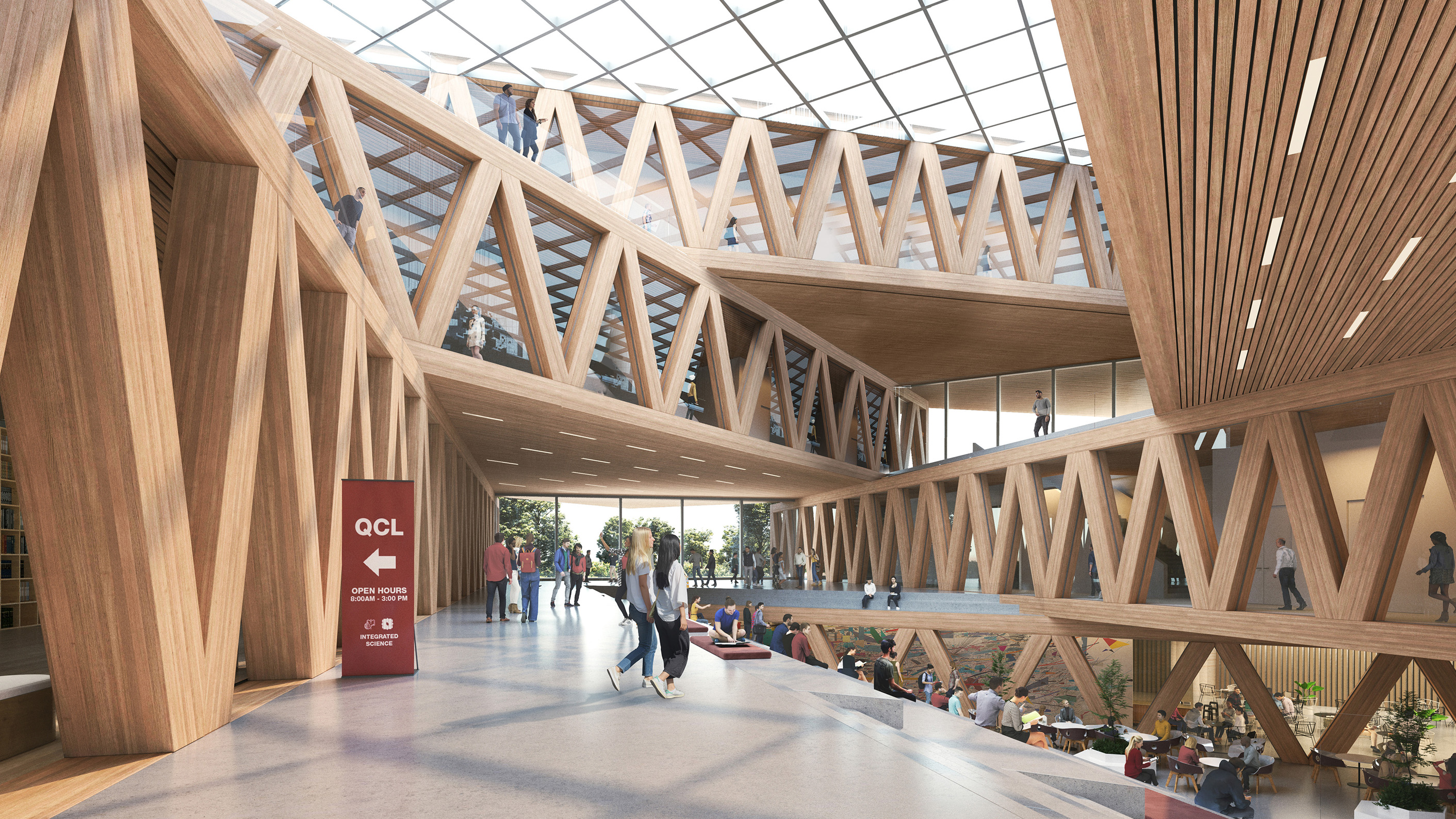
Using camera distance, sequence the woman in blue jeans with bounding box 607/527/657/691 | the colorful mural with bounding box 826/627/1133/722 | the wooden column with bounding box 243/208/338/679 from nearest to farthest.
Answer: the wooden column with bounding box 243/208/338/679, the woman in blue jeans with bounding box 607/527/657/691, the colorful mural with bounding box 826/627/1133/722

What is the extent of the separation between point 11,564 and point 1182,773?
19389 millimetres

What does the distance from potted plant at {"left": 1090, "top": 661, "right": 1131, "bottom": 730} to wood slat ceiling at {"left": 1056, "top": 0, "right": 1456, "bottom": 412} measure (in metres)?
13.0

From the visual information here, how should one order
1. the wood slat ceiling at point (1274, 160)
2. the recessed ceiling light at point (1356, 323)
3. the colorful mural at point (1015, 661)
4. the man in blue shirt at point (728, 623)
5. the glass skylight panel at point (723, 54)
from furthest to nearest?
the colorful mural at point (1015, 661) < the glass skylight panel at point (723, 54) < the man in blue shirt at point (728, 623) < the recessed ceiling light at point (1356, 323) < the wood slat ceiling at point (1274, 160)

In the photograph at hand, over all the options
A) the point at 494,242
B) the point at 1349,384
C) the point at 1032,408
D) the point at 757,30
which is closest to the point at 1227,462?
the point at 1349,384

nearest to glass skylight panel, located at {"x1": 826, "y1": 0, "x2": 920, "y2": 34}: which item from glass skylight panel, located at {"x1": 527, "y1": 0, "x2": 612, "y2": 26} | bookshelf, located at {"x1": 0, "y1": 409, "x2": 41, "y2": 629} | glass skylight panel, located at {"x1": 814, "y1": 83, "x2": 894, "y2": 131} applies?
glass skylight panel, located at {"x1": 814, "y1": 83, "x2": 894, "y2": 131}

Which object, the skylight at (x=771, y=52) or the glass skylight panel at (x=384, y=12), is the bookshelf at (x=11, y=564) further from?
the glass skylight panel at (x=384, y=12)

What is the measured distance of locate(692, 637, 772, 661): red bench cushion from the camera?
12.9 m

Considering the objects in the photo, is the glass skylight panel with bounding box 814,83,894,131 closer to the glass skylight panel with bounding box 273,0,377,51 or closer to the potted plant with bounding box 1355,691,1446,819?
the glass skylight panel with bounding box 273,0,377,51

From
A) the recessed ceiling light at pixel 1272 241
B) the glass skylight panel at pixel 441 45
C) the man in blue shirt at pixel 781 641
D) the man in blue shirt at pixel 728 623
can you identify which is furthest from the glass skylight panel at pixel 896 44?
the man in blue shirt at pixel 781 641

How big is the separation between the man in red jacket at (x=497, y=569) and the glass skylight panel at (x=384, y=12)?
439 inches

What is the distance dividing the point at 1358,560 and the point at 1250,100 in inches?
437

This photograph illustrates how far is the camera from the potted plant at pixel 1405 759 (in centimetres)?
1279

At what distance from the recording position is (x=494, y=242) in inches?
611

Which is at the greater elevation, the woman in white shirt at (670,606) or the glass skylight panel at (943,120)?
the glass skylight panel at (943,120)
